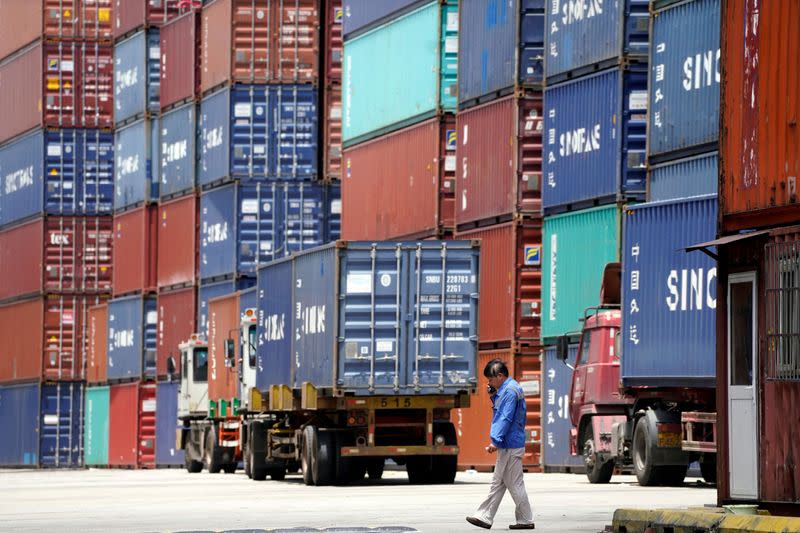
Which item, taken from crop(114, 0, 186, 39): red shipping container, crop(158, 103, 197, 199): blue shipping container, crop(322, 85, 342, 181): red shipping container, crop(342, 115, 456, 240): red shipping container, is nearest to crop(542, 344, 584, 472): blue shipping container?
crop(342, 115, 456, 240): red shipping container

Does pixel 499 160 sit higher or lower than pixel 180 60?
lower

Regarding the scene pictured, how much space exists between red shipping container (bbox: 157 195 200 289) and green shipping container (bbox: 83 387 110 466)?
4.58m

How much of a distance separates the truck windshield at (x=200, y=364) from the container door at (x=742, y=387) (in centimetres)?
2680

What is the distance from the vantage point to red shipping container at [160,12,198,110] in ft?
173

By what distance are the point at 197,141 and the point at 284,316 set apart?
20.0 m

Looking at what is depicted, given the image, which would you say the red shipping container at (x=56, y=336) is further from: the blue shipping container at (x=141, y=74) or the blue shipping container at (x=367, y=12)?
the blue shipping container at (x=367, y=12)

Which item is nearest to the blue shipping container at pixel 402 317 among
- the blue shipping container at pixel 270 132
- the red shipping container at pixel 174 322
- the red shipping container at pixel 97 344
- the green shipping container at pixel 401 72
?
the green shipping container at pixel 401 72

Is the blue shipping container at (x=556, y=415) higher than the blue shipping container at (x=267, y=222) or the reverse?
the reverse

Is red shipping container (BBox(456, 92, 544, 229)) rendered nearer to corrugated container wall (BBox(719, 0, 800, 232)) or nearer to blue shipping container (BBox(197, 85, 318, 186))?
blue shipping container (BBox(197, 85, 318, 186))

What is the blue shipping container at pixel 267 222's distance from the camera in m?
48.6

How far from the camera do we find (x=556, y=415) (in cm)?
3569

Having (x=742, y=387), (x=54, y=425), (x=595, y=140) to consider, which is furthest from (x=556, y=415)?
(x=54, y=425)

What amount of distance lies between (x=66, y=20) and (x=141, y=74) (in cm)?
517

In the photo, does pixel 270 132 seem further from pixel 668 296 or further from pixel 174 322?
pixel 668 296
